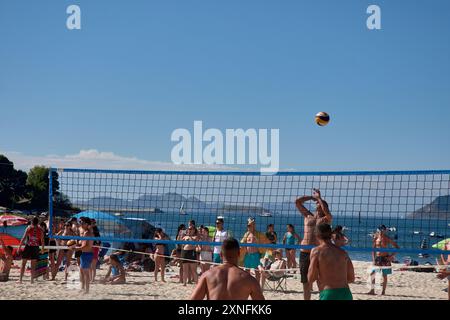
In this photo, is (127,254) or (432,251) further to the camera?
(127,254)

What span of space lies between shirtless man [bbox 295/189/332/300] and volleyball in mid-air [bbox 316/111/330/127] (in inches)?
81.8

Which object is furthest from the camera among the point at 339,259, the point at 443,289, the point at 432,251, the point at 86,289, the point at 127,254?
the point at 127,254

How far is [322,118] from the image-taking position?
10.5 metres

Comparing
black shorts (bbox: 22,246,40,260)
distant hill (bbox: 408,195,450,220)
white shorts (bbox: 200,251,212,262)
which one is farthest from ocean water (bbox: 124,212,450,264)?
black shorts (bbox: 22,246,40,260)

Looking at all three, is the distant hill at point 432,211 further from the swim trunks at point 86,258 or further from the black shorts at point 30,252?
the black shorts at point 30,252

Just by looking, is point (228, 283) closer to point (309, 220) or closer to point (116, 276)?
point (309, 220)

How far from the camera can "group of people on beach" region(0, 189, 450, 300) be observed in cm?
476

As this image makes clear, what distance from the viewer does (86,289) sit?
10.8m

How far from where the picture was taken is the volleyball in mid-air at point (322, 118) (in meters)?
10.5

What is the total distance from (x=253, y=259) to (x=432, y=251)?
3830 mm

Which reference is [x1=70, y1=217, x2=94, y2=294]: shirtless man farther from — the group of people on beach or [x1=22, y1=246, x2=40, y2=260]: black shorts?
[x1=22, y1=246, x2=40, y2=260]: black shorts

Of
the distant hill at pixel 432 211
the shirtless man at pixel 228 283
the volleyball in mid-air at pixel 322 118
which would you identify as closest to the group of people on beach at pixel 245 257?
the shirtless man at pixel 228 283
